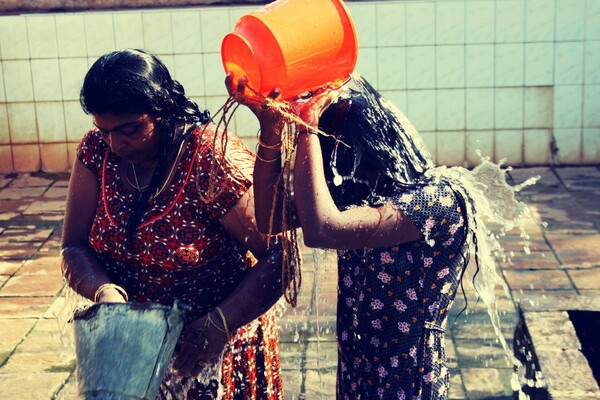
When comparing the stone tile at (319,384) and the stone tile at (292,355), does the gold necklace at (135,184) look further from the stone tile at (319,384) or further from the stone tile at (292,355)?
the stone tile at (292,355)

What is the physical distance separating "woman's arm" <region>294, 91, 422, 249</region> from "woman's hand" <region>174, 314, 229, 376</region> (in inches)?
16.5

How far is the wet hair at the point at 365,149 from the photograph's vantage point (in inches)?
97.3

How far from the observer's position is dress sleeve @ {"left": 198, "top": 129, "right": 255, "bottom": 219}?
2.57 metres

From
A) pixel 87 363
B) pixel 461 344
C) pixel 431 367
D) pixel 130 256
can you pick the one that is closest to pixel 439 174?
pixel 431 367

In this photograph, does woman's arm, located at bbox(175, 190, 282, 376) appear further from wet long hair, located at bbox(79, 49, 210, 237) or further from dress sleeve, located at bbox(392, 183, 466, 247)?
dress sleeve, located at bbox(392, 183, 466, 247)

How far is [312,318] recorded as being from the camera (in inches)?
196

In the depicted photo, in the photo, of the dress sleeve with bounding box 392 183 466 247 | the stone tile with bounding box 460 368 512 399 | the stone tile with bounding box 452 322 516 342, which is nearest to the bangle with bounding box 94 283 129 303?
the dress sleeve with bounding box 392 183 466 247

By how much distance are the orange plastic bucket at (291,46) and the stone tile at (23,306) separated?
126 inches

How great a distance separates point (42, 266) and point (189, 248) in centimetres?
349

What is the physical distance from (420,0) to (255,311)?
5.12 meters

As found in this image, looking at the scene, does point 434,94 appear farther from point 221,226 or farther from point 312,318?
point 221,226

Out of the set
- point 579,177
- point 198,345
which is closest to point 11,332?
point 198,345

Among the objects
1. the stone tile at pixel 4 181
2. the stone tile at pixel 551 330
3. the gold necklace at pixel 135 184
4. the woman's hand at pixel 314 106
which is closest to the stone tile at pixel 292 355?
the stone tile at pixel 551 330

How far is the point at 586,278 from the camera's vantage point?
533 cm
